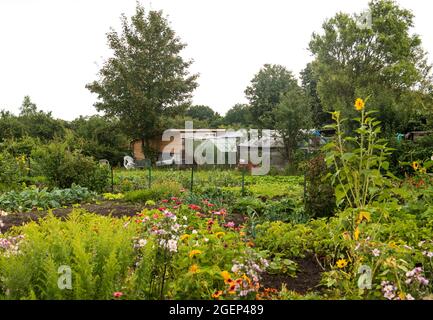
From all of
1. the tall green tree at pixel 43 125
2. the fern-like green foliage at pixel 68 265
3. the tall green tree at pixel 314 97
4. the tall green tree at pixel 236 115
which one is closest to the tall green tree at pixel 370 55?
the tall green tree at pixel 314 97

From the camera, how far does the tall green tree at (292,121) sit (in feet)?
66.4

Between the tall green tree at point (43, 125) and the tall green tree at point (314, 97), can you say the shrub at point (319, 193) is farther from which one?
the tall green tree at point (43, 125)

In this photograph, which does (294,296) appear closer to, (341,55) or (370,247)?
(370,247)

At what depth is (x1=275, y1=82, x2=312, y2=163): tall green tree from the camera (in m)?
20.2

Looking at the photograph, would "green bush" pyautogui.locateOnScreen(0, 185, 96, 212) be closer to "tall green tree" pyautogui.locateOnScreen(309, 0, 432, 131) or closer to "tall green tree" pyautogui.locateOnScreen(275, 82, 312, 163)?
"tall green tree" pyautogui.locateOnScreen(275, 82, 312, 163)

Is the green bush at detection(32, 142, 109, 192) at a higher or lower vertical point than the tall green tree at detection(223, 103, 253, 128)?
lower

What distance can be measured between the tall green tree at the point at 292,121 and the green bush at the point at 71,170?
33.2ft

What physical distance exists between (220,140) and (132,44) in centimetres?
907

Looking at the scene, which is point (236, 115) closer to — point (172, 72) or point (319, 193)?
point (172, 72)

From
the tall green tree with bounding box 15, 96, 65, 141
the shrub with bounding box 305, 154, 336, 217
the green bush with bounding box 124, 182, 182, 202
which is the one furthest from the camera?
the tall green tree with bounding box 15, 96, 65, 141

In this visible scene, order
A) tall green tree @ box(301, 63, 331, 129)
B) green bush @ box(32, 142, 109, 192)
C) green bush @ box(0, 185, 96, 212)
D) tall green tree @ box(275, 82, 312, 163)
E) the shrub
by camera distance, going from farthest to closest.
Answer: tall green tree @ box(301, 63, 331, 129), tall green tree @ box(275, 82, 312, 163), green bush @ box(32, 142, 109, 192), green bush @ box(0, 185, 96, 212), the shrub

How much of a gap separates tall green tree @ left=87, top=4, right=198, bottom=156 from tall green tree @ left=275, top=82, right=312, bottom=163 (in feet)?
29.2

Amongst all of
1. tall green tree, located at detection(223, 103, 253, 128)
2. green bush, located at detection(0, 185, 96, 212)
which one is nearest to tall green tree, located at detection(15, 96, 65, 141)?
tall green tree, located at detection(223, 103, 253, 128)
